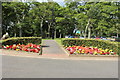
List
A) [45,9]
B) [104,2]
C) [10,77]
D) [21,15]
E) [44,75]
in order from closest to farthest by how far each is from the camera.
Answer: [10,77] → [44,75] → [104,2] → [21,15] → [45,9]

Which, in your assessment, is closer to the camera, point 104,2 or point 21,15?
point 104,2

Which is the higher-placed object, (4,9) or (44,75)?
(4,9)

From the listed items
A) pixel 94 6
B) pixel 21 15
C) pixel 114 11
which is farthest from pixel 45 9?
pixel 114 11

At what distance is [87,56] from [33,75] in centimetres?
632

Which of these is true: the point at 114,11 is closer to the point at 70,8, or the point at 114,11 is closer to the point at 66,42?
the point at 70,8

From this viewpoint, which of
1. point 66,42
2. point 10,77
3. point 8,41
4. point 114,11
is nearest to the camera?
point 10,77

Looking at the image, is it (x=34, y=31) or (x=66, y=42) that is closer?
(x=66, y=42)

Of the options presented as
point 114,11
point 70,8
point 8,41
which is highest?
point 70,8

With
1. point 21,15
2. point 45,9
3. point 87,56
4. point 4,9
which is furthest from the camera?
point 45,9

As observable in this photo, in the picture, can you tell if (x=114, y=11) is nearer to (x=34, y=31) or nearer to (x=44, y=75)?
(x=44, y=75)

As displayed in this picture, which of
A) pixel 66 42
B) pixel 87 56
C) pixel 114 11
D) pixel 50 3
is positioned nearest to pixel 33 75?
pixel 87 56

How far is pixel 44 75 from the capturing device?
5.68 meters

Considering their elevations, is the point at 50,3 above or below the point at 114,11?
above

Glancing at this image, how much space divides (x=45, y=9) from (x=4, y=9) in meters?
13.2
